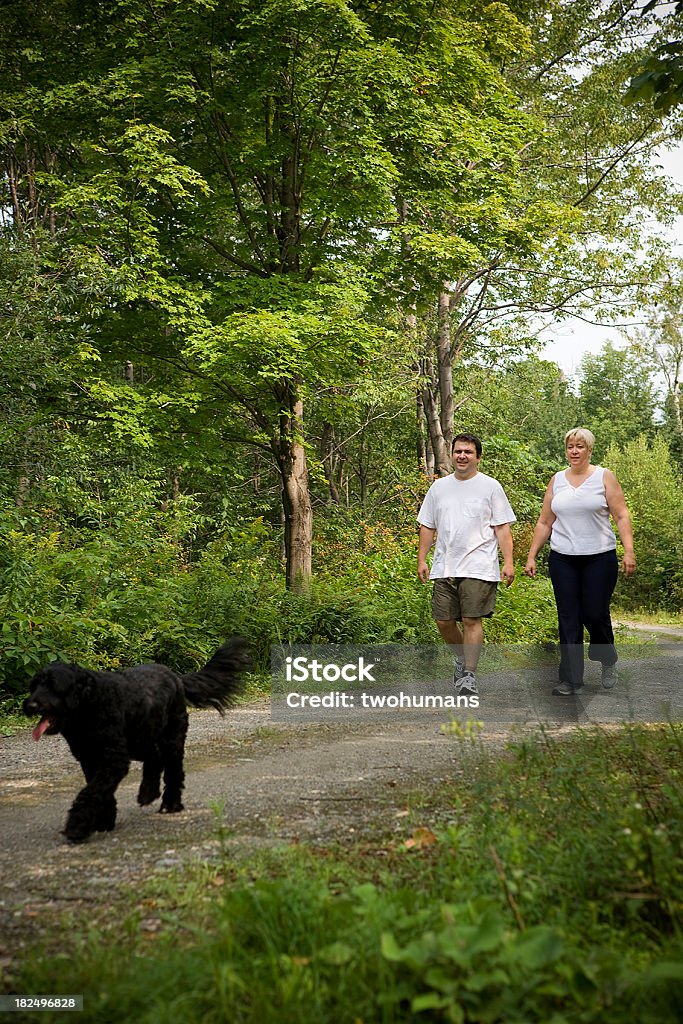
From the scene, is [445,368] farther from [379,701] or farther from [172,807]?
[172,807]

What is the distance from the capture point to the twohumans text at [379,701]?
26.6ft

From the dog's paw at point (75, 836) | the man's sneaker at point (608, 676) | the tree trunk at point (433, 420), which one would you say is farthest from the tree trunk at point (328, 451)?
the dog's paw at point (75, 836)

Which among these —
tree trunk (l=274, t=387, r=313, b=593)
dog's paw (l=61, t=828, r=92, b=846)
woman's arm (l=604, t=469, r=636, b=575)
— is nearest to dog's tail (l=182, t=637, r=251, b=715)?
dog's paw (l=61, t=828, r=92, b=846)

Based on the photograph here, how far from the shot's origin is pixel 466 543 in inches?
313

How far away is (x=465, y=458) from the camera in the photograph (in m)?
8.05

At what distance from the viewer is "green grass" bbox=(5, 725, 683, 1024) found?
234cm

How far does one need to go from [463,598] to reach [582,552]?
1.06m

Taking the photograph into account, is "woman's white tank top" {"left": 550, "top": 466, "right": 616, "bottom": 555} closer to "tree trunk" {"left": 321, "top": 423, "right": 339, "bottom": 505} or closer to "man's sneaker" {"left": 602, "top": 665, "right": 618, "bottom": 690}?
"man's sneaker" {"left": 602, "top": 665, "right": 618, "bottom": 690}

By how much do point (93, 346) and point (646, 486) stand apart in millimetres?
29533

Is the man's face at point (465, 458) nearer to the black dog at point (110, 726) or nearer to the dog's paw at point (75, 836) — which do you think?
the black dog at point (110, 726)

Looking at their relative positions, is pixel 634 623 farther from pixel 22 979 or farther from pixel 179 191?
pixel 22 979

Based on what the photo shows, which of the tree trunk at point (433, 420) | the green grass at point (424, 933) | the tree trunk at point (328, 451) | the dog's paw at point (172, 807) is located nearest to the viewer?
the green grass at point (424, 933)

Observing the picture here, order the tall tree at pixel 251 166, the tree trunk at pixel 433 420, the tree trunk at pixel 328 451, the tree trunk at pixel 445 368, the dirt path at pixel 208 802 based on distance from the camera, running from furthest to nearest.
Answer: the tree trunk at pixel 328 451 < the tree trunk at pixel 445 368 < the tree trunk at pixel 433 420 < the tall tree at pixel 251 166 < the dirt path at pixel 208 802

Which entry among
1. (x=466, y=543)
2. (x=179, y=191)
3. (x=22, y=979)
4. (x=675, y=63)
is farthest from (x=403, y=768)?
(x=179, y=191)
